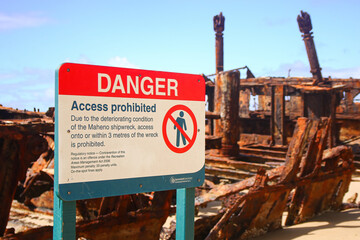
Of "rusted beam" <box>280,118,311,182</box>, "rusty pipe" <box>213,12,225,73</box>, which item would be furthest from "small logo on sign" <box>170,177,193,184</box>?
"rusty pipe" <box>213,12,225,73</box>

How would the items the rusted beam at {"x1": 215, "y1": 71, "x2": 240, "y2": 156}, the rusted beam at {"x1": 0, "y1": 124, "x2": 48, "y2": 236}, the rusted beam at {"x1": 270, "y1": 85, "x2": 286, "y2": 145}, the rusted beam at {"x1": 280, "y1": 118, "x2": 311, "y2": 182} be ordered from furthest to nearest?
the rusted beam at {"x1": 270, "y1": 85, "x2": 286, "y2": 145} < the rusted beam at {"x1": 215, "y1": 71, "x2": 240, "y2": 156} < the rusted beam at {"x1": 280, "y1": 118, "x2": 311, "y2": 182} < the rusted beam at {"x1": 0, "y1": 124, "x2": 48, "y2": 236}

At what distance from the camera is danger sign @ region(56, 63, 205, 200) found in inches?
96.9

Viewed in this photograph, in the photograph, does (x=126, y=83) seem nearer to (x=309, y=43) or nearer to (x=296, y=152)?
(x=296, y=152)

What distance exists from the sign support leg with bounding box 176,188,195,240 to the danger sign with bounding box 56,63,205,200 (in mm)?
96

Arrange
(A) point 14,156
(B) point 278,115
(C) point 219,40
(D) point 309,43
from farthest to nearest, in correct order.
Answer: (C) point 219,40 < (D) point 309,43 < (B) point 278,115 < (A) point 14,156

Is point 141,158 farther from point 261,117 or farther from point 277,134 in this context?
point 261,117

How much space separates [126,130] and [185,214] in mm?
816

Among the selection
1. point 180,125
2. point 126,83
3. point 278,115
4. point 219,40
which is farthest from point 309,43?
point 126,83

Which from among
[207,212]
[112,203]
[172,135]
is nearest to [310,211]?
[207,212]

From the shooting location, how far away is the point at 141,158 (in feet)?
8.89

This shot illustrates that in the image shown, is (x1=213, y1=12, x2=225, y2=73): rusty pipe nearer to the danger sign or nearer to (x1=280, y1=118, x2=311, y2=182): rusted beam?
(x1=280, y1=118, x2=311, y2=182): rusted beam

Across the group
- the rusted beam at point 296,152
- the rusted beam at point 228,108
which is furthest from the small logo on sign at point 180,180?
the rusted beam at point 228,108

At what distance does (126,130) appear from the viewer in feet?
8.66

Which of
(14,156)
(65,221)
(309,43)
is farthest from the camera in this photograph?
(309,43)
